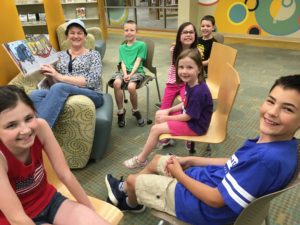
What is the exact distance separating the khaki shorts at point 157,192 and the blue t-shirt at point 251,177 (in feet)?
0.37

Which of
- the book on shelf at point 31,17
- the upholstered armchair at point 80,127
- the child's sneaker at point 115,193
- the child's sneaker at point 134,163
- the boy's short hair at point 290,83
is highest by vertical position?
the boy's short hair at point 290,83

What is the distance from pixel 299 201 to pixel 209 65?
1417mm

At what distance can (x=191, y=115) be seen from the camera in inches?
72.4

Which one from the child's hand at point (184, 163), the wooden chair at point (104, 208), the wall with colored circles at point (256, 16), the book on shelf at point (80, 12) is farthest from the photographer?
the book on shelf at point (80, 12)

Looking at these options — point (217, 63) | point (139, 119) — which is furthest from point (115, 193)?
point (217, 63)

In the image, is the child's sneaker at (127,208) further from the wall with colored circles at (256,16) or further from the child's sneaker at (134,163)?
the wall with colored circles at (256,16)

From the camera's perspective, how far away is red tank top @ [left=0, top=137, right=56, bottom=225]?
1.00 metres

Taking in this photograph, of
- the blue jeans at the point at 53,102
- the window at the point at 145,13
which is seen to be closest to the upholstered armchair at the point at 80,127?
the blue jeans at the point at 53,102

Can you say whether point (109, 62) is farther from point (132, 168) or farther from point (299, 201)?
point (299, 201)

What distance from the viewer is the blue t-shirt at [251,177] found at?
881 mm

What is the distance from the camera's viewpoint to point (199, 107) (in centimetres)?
182

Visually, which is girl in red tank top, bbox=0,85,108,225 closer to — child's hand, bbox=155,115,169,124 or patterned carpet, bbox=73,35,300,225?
patterned carpet, bbox=73,35,300,225

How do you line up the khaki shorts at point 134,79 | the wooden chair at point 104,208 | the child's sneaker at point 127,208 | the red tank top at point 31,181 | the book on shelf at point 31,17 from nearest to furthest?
1. the red tank top at point 31,181
2. the wooden chair at point 104,208
3. the child's sneaker at point 127,208
4. the khaki shorts at point 134,79
5. the book on shelf at point 31,17

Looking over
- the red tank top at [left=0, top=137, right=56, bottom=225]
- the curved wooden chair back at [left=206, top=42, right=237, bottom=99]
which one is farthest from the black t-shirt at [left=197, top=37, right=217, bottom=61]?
the red tank top at [left=0, top=137, right=56, bottom=225]
